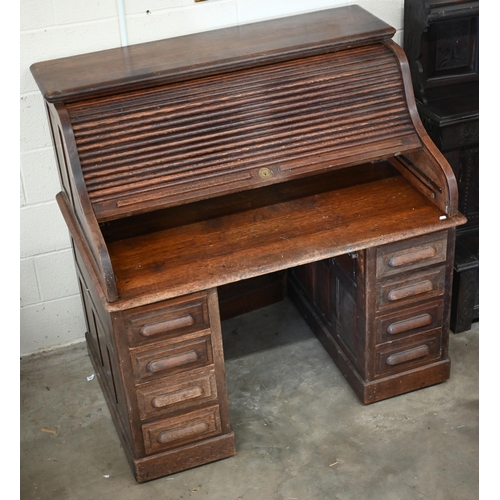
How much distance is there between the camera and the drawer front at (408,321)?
3.00m

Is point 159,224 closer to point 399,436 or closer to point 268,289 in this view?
point 268,289

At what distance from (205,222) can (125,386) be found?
669 millimetres

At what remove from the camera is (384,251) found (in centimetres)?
282

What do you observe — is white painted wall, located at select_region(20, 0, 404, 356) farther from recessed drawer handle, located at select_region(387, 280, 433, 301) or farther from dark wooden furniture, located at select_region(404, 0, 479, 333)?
recessed drawer handle, located at select_region(387, 280, 433, 301)

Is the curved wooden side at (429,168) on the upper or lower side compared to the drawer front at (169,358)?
upper

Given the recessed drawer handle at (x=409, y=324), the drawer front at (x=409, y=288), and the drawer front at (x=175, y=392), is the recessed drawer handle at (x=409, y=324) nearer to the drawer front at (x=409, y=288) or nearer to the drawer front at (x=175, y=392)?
the drawer front at (x=409, y=288)

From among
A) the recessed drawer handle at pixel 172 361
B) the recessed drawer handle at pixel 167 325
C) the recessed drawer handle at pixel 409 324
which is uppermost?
the recessed drawer handle at pixel 167 325

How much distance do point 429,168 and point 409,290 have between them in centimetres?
47

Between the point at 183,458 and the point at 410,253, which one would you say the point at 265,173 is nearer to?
the point at 410,253

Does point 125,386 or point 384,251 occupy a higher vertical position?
point 384,251

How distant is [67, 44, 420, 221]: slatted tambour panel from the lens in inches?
102

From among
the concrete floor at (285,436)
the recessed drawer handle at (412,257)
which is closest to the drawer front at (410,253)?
the recessed drawer handle at (412,257)

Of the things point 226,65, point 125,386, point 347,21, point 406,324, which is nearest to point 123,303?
point 125,386

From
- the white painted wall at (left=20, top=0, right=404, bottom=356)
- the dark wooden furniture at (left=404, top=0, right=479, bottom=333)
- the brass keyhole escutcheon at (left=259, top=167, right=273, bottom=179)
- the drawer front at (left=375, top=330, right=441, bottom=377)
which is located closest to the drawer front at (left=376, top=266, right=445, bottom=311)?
the drawer front at (left=375, top=330, right=441, bottom=377)
